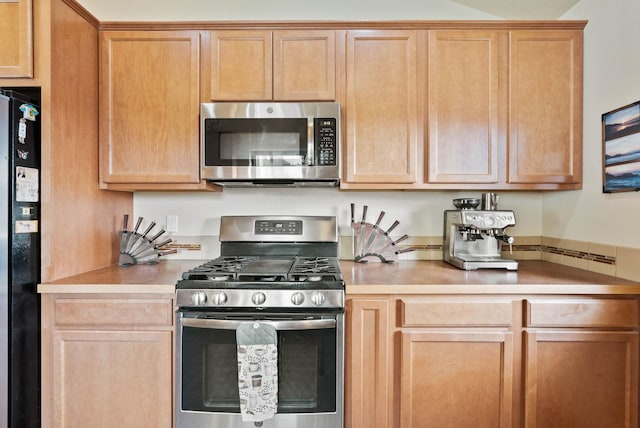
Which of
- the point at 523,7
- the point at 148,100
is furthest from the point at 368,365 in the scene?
the point at 523,7

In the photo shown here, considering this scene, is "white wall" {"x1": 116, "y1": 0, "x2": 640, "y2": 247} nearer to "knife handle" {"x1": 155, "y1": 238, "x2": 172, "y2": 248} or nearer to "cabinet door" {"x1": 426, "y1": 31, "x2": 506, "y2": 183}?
"knife handle" {"x1": 155, "y1": 238, "x2": 172, "y2": 248}

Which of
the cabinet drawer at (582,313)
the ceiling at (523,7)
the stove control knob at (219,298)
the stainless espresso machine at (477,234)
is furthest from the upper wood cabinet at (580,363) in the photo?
the ceiling at (523,7)

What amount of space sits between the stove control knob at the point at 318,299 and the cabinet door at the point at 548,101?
1.27 metres

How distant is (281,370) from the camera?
63.8 inches

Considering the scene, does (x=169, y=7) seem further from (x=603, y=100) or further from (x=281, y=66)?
(x=603, y=100)

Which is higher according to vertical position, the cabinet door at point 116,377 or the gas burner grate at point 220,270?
the gas burner grate at point 220,270

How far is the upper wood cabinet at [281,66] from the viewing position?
200cm

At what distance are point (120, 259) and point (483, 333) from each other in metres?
1.96

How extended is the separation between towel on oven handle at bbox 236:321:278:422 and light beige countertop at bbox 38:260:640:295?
15.4 inches

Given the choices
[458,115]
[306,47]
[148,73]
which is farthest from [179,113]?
[458,115]

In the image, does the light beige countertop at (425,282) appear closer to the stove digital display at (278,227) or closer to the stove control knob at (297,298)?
the stove control knob at (297,298)

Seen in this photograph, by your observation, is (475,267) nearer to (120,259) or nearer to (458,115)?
(458,115)

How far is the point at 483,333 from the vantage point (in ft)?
5.40

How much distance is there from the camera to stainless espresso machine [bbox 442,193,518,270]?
6.49ft
